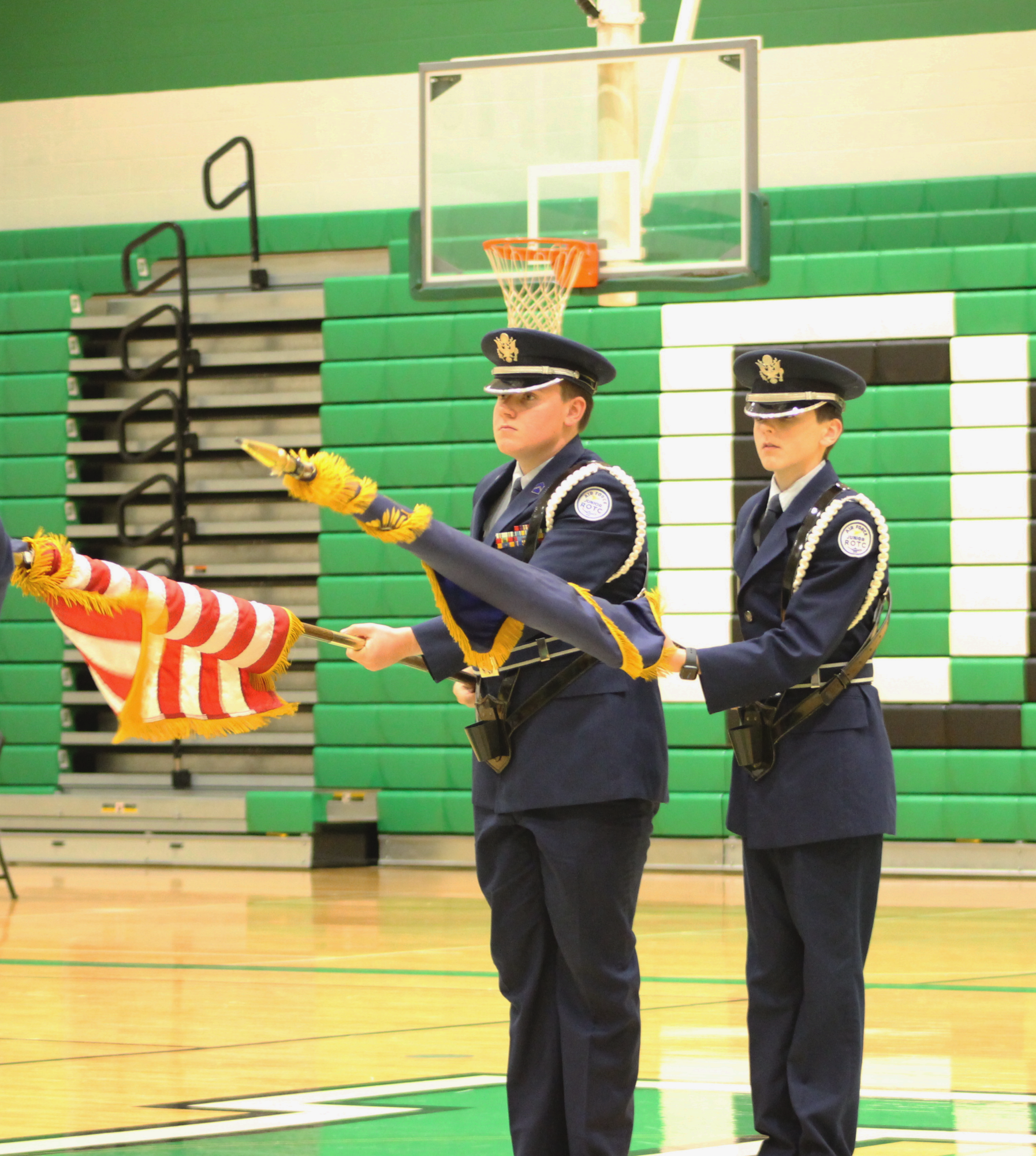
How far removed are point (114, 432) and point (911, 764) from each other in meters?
4.85

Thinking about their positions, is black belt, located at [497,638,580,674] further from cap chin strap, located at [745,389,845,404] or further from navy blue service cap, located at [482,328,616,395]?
cap chin strap, located at [745,389,845,404]

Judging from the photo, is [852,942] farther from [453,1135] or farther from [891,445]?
[891,445]

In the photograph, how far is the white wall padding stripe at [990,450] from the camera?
7918mm

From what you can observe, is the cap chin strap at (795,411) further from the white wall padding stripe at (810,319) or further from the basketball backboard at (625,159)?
the white wall padding stripe at (810,319)

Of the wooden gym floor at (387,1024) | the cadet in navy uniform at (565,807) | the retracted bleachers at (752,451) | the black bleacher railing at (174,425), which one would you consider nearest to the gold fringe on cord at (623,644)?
the cadet in navy uniform at (565,807)

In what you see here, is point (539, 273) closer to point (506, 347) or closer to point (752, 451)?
point (752, 451)

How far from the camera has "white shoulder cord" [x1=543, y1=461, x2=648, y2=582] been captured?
104 inches

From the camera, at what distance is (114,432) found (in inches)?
380

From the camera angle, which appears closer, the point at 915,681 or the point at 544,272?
the point at 544,272

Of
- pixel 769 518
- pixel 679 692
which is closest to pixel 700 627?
pixel 679 692

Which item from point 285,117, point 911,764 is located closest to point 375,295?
point 285,117

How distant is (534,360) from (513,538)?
0.29m

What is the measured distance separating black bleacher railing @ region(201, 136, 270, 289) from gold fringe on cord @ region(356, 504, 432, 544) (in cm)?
724

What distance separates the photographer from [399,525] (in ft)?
7.01
